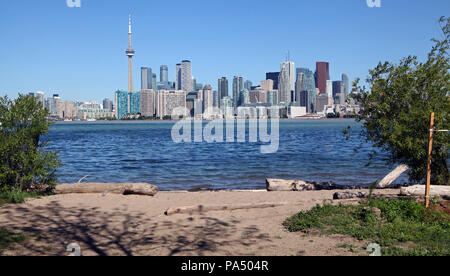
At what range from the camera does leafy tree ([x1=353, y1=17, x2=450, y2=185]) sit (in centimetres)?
1206

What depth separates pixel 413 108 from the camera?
40.4 ft

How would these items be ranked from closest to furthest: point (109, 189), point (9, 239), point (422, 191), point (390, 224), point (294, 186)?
1. point (9, 239)
2. point (390, 224)
3. point (422, 191)
4. point (109, 189)
5. point (294, 186)

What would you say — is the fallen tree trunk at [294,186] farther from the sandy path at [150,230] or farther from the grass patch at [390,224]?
the grass patch at [390,224]

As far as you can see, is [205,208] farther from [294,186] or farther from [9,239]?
[294,186]

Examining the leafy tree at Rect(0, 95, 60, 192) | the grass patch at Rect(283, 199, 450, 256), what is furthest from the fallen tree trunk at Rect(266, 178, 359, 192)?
the leafy tree at Rect(0, 95, 60, 192)

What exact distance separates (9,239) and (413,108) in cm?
1161

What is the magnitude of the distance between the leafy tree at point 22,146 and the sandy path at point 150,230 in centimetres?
112

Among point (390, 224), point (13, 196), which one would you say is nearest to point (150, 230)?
point (390, 224)

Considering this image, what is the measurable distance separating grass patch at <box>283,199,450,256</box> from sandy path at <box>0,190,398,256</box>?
46cm

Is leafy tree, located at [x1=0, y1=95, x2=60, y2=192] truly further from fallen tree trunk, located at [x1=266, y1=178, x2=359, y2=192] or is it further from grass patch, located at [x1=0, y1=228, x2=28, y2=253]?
fallen tree trunk, located at [x1=266, y1=178, x2=359, y2=192]

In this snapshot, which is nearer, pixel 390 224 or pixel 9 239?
pixel 9 239

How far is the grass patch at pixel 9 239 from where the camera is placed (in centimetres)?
746
